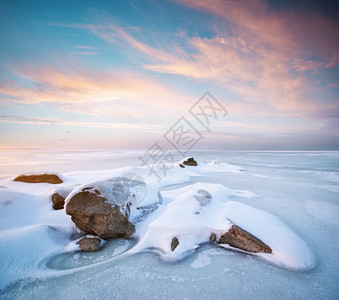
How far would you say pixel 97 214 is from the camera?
11.8ft

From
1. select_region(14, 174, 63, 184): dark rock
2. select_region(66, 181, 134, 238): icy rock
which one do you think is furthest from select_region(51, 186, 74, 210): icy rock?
select_region(14, 174, 63, 184): dark rock

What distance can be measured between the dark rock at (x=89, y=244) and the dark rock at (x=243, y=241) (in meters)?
2.81

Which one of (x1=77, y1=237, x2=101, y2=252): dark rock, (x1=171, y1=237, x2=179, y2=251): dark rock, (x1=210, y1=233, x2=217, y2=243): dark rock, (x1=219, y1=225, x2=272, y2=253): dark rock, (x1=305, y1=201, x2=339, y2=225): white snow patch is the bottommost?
(x1=77, y1=237, x2=101, y2=252): dark rock

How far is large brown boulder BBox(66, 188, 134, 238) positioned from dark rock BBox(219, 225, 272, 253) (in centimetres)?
239

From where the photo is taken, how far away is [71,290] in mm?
2459

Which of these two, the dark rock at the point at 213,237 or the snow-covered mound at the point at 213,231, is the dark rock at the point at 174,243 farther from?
the dark rock at the point at 213,237

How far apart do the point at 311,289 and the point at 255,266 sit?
2.59 feet

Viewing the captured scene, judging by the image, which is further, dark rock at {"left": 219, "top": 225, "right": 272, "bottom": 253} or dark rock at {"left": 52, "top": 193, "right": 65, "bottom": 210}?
dark rock at {"left": 52, "top": 193, "right": 65, "bottom": 210}

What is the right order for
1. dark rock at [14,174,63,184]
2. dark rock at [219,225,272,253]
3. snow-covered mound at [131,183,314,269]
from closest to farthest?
snow-covered mound at [131,183,314,269], dark rock at [219,225,272,253], dark rock at [14,174,63,184]

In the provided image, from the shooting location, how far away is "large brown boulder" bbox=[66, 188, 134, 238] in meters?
3.61

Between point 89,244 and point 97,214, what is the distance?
62 cm

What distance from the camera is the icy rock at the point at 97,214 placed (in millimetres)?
3611

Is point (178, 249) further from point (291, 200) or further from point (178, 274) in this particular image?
point (291, 200)

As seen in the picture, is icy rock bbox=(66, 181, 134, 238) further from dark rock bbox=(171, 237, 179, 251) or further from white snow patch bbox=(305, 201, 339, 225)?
white snow patch bbox=(305, 201, 339, 225)
